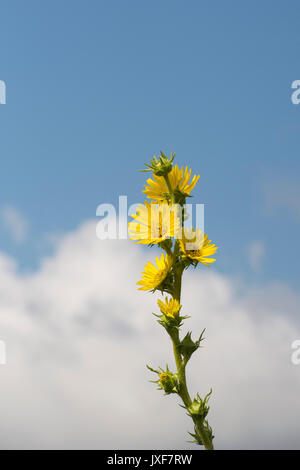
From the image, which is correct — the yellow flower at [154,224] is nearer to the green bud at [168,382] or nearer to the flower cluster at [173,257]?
the flower cluster at [173,257]

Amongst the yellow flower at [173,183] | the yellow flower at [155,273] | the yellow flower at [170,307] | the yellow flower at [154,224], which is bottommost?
the yellow flower at [170,307]

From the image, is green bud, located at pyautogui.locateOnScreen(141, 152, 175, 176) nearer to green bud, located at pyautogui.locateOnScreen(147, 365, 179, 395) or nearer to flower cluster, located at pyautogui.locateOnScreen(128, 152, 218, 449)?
flower cluster, located at pyautogui.locateOnScreen(128, 152, 218, 449)

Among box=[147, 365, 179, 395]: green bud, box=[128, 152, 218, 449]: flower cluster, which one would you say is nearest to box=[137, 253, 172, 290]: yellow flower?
box=[128, 152, 218, 449]: flower cluster

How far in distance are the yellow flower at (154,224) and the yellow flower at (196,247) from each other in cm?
16

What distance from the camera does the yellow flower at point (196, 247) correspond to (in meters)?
6.97

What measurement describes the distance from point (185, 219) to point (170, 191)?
17.4 inches

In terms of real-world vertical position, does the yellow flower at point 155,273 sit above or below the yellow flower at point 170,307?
above

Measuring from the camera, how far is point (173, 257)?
7.05 m

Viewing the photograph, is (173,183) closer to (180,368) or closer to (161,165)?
(161,165)

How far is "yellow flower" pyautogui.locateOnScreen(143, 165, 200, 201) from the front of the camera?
7328 millimetres

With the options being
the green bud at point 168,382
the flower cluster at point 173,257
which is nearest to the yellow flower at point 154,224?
the flower cluster at point 173,257
